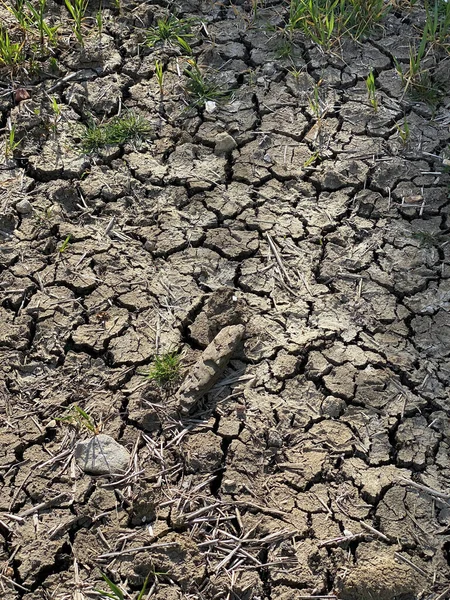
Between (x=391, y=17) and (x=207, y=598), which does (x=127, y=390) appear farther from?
(x=391, y=17)

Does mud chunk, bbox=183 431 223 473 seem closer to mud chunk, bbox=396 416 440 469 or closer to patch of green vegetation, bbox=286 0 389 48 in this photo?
mud chunk, bbox=396 416 440 469

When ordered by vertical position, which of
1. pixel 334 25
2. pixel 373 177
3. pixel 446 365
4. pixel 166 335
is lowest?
pixel 166 335

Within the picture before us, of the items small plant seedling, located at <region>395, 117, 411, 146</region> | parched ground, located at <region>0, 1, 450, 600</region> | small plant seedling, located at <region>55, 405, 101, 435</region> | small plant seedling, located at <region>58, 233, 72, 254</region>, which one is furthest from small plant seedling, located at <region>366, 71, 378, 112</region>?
small plant seedling, located at <region>55, 405, 101, 435</region>

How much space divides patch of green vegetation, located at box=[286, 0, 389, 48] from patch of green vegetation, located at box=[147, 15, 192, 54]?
0.53m

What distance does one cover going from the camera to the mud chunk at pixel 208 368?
115 inches

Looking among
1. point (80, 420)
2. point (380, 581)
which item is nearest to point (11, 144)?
point (80, 420)

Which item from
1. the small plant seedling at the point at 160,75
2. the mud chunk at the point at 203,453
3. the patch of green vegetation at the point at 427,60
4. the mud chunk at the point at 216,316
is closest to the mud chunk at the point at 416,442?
the mud chunk at the point at 203,453

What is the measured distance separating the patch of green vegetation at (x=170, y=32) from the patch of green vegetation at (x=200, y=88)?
196mm

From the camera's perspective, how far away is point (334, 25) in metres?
4.14

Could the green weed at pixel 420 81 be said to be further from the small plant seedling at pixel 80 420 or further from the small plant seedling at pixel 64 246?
the small plant seedling at pixel 80 420

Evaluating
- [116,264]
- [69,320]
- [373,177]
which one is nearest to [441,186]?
[373,177]

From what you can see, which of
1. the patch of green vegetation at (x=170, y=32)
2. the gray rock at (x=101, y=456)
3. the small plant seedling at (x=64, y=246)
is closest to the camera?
the gray rock at (x=101, y=456)

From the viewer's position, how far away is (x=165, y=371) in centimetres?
300

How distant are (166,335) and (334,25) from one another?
2.00 m
